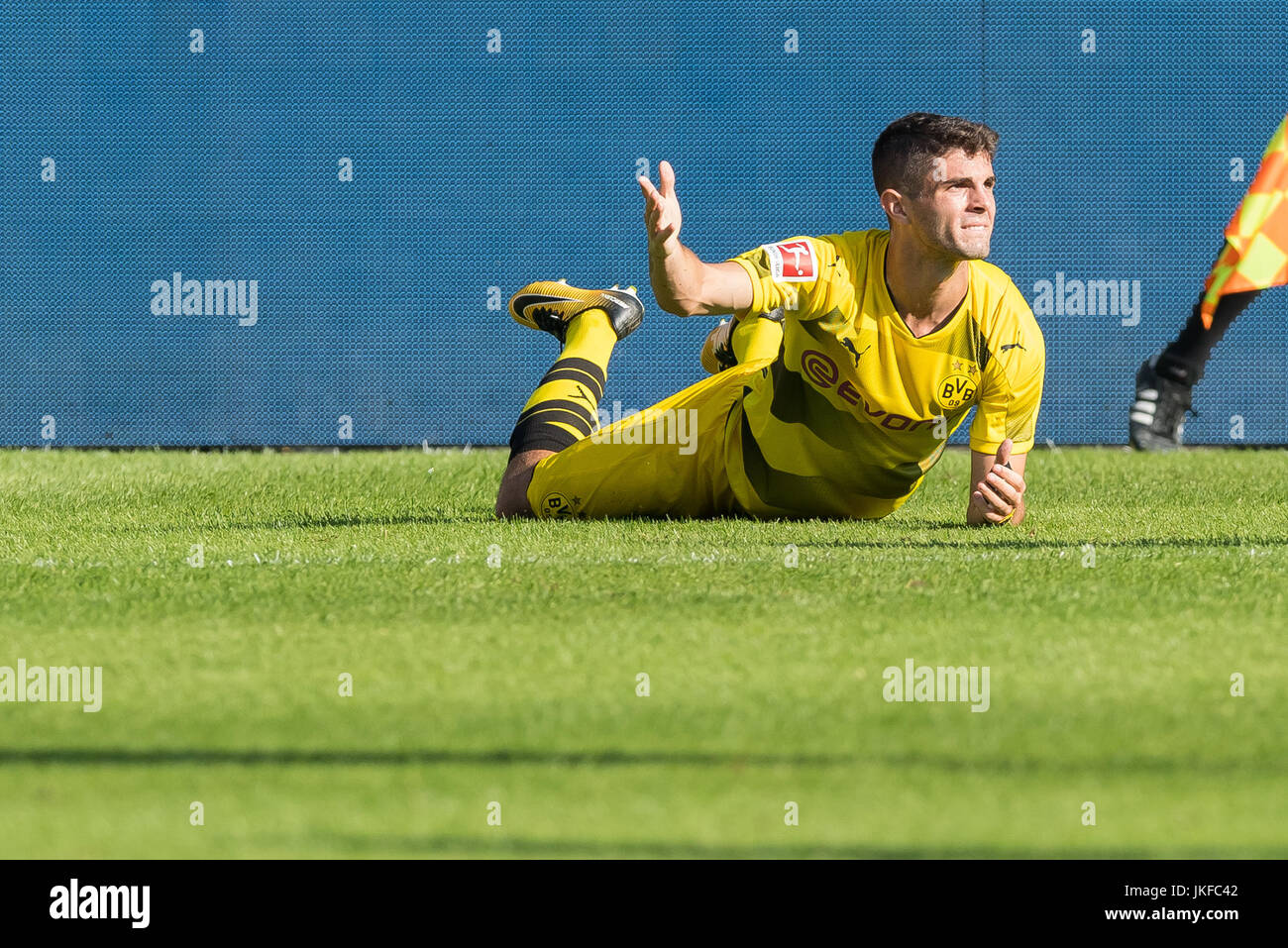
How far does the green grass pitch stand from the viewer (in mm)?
2459

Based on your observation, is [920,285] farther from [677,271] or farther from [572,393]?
[572,393]

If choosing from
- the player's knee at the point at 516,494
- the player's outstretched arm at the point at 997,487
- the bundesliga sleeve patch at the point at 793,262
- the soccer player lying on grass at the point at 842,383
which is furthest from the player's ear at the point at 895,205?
the player's knee at the point at 516,494

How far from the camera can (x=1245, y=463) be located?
8.48 m

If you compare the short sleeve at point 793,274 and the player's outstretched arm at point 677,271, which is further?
the short sleeve at point 793,274

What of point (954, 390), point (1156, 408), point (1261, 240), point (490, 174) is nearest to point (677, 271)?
point (954, 390)

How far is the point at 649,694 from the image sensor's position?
3150 millimetres

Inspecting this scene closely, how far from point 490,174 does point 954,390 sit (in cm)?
596

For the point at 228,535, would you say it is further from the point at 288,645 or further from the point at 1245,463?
the point at 1245,463

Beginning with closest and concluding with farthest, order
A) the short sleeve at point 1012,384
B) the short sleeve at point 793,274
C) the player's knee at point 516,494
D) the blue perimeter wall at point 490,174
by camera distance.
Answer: the short sleeve at point 793,274
the short sleeve at point 1012,384
the player's knee at point 516,494
the blue perimeter wall at point 490,174

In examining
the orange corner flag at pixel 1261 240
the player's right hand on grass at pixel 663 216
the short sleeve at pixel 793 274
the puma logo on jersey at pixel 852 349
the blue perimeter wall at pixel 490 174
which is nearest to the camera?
the player's right hand on grass at pixel 663 216

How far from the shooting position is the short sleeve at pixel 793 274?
4.64 m

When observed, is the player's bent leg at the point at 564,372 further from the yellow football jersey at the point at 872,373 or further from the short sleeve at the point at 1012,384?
the short sleeve at the point at 1012,384

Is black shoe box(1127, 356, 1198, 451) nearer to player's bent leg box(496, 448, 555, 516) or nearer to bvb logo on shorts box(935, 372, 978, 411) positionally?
bvb logo on shorts box(935, 372, 978, 411)

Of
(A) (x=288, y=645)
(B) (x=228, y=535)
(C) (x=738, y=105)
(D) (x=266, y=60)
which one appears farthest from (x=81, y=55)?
(A) (x=288, y=645)
